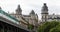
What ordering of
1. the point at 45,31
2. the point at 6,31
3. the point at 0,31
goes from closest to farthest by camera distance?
the point at 0,31 < the point at 6,31 < the point at 45,31

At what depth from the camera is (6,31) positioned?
6788 centimetres

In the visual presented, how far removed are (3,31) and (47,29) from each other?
65.7 metres

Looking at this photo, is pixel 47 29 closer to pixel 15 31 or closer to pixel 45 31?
pixel 45 31

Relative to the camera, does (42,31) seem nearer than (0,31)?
No

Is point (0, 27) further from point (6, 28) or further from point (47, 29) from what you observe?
point (47, 29)

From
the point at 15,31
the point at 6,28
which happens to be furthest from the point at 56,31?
the point at 6,28

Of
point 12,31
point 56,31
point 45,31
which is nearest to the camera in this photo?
point 12,31

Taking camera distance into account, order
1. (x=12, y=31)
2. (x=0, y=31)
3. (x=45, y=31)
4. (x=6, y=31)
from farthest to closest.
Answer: (x=45, y=31) → (x=12, y=31) → (x=6, y=31) → (x=0, y=31)

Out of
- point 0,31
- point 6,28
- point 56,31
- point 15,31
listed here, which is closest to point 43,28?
point 56,31

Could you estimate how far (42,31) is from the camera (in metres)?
130

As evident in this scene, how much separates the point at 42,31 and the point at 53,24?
4207 millimetres

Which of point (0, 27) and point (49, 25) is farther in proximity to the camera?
point (49, 25)

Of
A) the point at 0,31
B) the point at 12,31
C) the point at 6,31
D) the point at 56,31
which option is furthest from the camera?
the point at 56,31

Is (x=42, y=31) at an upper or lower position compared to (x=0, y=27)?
lower
